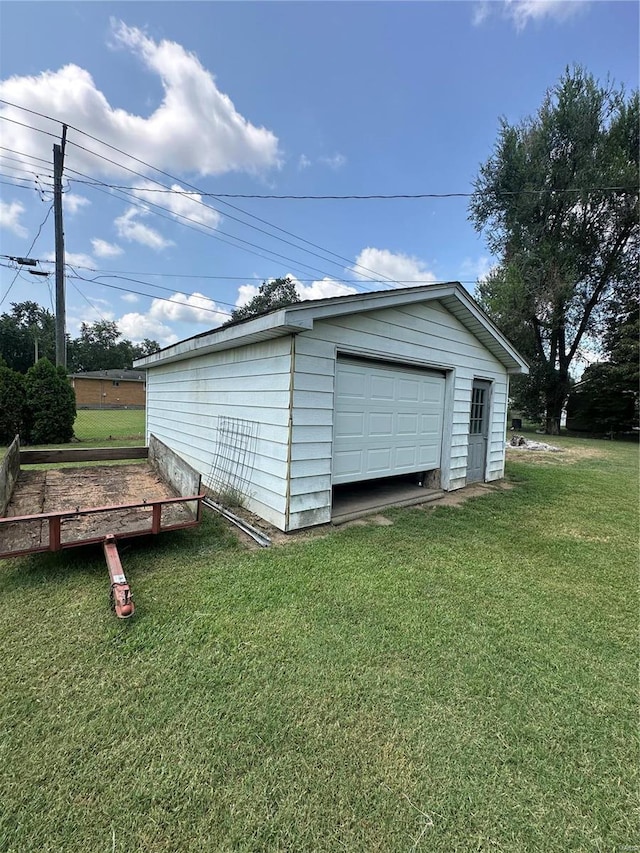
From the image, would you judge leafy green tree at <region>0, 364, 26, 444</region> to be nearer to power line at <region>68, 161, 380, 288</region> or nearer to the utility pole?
the utility pole

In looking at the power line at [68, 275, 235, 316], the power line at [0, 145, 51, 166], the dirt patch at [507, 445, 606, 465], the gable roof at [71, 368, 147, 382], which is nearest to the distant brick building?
the gable roof at [71, 368, 147, 382]

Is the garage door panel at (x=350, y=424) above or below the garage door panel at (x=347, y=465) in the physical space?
above

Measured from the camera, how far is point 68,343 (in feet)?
156

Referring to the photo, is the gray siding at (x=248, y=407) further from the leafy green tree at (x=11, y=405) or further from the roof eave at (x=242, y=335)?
the leafy green tree at (x=11, y=405)

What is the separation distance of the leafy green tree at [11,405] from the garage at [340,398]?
19.5 feet

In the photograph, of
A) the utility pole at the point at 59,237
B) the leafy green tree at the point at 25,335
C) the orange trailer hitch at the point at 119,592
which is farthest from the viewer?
the leafy green tree at the point at 25,335

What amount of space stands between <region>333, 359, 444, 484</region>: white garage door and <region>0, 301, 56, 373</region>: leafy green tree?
137 feet

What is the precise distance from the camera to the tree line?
41.6 meters

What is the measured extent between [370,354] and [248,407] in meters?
1.74

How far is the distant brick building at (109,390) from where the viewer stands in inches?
1236

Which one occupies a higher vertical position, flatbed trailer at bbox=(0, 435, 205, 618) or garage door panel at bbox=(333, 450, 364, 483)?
garage door panel at bbox=(333, 450, 364, 483)

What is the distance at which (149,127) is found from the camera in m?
9.63

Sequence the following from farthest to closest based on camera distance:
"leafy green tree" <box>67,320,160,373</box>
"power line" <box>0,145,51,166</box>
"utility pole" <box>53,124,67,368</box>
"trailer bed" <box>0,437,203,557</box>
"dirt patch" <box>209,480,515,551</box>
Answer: "leafy green tree" <box>67,320,160,373</box> < "utility pole" <box>53,124,67,368</box> < "power line" <box>0,145,51,166</box> < "dirt patch" <box>209,480,515,551</box> < "trailer bed" <box>0,437,203,557</box>

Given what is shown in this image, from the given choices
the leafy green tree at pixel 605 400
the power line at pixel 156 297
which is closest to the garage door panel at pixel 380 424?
the power line at pixel 156 297
